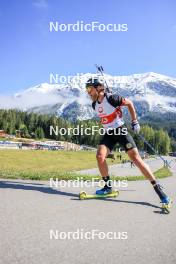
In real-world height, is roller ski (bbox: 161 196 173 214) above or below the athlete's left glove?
below

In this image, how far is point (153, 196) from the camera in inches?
347

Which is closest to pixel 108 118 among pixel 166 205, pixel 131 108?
pixel 131 108

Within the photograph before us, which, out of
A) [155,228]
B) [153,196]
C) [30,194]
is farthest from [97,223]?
[153,196]

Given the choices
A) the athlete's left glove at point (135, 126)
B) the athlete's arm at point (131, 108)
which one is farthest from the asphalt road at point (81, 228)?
the athlete's arm at point (131, 108)

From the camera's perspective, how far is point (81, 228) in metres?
5.21

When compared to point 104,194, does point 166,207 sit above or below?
below

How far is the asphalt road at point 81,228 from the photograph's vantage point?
3.96 meters

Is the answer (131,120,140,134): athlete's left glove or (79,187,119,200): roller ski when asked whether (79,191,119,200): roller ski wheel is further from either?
(131,120,140,134): athlete's left glove

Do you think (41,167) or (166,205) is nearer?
(166,205)

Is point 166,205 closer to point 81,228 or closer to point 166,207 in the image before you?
point 166,207

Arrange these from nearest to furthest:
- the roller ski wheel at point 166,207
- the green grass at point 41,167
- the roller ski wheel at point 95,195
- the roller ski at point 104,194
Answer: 1. the roller ski wheel at point 166,207
2. the roller ski wheel at point 95,195
3. the roller ski at point 104,194
4. the green grass at point 41,167

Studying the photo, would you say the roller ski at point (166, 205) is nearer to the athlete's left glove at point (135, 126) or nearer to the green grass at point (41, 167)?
the athlete's left glove at point (135, 126)

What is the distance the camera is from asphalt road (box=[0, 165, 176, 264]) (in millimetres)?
3959

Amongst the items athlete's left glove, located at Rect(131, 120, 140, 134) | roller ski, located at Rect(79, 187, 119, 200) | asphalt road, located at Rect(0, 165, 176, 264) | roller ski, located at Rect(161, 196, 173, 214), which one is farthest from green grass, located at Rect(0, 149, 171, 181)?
roller ski, located at Rect(161, 196, 173, 214)
